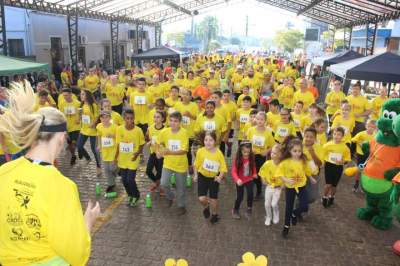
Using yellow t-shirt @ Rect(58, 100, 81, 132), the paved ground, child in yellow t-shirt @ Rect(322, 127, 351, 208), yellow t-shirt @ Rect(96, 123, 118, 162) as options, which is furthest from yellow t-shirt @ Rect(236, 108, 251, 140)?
yellow t-shirt @ Rect(58, 100, 81, 132)

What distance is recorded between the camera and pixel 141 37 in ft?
Result: 120

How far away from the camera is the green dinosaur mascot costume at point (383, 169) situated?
5.17 meters

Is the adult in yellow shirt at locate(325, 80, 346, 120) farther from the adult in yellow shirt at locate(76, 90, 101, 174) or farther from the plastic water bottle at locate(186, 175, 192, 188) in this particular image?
the adult in yellow shirt at locate(76, 90, 101, 174)

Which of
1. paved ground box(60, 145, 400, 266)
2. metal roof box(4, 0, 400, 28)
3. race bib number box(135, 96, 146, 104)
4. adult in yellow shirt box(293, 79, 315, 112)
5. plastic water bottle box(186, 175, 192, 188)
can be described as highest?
metal roof box(4, 0, 400, 28)

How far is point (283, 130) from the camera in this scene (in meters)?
6.75

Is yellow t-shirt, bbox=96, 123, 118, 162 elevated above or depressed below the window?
below

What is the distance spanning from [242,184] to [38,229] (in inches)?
154

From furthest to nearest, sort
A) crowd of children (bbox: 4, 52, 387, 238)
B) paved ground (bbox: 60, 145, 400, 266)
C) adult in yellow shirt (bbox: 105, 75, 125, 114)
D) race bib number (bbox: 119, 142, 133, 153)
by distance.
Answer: adult in yellow shirt (bbox: 105, 75, 125, 114)
race bib number (bbox: 119, 142, 133, 153)
crowd of children (bbox: 4, 52, 387, 238)
paved ground (bbox: 60, 145, 400, 266)

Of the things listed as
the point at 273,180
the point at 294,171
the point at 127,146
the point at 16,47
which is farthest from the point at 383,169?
the point at 16,47

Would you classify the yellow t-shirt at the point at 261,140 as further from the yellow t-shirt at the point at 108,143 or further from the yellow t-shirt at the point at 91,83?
the yellow t-shirt at the point at 91,83

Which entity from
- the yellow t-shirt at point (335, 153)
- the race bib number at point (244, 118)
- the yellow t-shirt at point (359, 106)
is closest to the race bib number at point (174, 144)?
the race bib number at point (244, 118)

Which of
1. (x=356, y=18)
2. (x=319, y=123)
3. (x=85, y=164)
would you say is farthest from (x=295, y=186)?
(x=356, y=18)

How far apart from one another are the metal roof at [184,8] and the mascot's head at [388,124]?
440 inches

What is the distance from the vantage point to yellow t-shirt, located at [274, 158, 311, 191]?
502 centimetres
